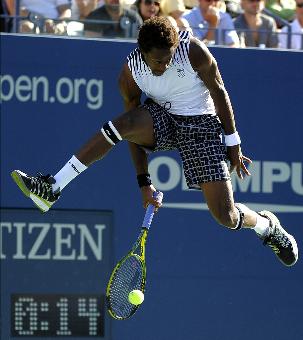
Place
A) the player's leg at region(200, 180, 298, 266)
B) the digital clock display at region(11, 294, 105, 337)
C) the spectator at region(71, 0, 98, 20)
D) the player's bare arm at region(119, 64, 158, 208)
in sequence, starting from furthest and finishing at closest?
the spectator at region(71, 0, 98, 20) → the digital clock display at region(11, 294, 105, 337) → the player's leg at region(200, 180, 298, 266) → the player's bare arm at region(119, 64, 158, 208)

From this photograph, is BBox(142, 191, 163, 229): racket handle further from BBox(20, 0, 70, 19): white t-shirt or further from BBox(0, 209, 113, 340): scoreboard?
BBox(20, 0, 70, 19): white t-shirt

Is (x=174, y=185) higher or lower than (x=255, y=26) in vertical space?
lower

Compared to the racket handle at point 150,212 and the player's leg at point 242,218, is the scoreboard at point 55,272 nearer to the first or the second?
the player's leg at point 242,218

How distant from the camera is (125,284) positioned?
30.7 ft

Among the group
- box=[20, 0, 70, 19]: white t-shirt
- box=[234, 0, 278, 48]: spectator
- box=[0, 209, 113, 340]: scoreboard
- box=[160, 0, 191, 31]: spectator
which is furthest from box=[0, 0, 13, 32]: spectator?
box=[234, 0, 278, 48]: spectator

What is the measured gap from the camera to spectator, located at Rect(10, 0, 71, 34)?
36.5ft

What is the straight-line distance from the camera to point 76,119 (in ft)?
36.6

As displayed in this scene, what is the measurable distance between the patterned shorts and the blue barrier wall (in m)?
1.71

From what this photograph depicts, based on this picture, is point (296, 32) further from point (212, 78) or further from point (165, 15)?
point (212, 78)

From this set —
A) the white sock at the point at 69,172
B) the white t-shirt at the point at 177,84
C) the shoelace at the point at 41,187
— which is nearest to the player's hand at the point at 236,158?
the white t-shirt at the point at 177,84

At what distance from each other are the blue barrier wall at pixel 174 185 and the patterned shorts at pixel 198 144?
1713 mm

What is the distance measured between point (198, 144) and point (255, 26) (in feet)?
8.53

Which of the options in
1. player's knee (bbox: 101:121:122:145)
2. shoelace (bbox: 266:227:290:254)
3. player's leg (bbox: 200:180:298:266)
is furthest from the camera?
shoelace (bbox: 266:227:290:254)

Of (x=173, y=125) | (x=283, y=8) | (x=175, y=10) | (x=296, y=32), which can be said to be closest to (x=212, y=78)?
(x=173, y=125)
